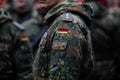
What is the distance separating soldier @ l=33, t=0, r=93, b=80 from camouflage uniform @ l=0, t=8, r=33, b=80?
5.12 ft

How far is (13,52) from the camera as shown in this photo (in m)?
6.20

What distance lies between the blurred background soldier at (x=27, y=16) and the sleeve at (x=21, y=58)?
2325 millimetres

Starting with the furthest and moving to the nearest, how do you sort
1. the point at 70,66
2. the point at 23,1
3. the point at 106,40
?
the point at 106,40 → the point at 23,1 → the point at 70,66

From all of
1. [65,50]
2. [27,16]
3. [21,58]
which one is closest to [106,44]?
[27,16]

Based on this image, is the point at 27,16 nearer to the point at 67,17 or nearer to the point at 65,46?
the point at 67,17

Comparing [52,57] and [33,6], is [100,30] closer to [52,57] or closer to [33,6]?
[33,6]

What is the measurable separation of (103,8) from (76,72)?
6715 millimetres

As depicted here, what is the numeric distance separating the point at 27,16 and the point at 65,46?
17.7ft

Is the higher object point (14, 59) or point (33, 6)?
point (33, 6)

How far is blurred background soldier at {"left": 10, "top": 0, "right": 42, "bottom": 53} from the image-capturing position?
8.83m

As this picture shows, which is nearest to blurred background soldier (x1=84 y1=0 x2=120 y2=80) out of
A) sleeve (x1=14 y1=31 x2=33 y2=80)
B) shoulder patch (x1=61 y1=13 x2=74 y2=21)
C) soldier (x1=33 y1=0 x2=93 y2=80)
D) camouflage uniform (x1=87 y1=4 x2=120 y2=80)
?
camouflage uniform (x1=87 y1=4 x2=120 y2=80)

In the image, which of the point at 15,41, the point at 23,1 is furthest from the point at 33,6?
the point at 15,41

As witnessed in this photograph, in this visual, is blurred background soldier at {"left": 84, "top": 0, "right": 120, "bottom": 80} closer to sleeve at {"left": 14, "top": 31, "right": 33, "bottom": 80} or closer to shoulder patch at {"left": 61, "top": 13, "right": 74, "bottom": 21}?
sleeve at {"left": 14, "top": 31, "right": 33, "bottom": 80}

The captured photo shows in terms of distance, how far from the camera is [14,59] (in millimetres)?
6207
